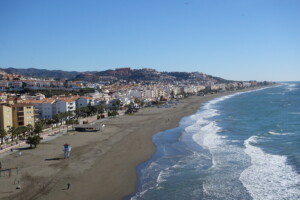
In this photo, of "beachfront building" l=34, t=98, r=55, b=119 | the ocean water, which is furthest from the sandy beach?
"beachfront building" l=34, t=98, r=55, b=119

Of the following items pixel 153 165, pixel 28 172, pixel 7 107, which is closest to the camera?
pixel 28 172

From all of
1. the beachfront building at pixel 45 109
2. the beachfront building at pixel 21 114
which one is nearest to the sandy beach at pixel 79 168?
the beachfront building at pixel 21 114

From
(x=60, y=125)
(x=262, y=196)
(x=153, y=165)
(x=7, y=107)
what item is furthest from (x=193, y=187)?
(x=60, y=125)

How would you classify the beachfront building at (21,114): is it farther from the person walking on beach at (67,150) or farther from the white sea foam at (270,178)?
the white sea foam at (270,178)

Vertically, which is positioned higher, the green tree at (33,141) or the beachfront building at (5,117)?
the beachfront building at (5,117)

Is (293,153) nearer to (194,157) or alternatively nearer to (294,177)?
(294,177)
